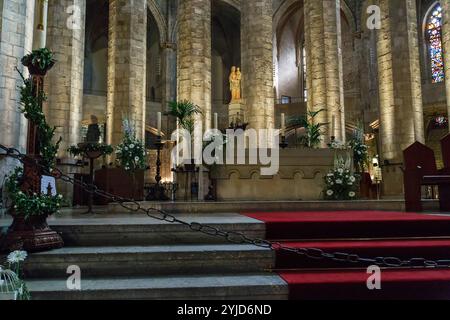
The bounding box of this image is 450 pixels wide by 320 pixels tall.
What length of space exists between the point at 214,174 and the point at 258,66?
6105 millimetres

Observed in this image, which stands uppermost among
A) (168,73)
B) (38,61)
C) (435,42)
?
(435,42)

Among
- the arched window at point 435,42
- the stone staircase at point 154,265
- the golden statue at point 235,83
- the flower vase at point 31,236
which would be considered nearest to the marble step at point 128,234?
the stone staircase at point 154,265

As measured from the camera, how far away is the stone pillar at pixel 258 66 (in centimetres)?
1273

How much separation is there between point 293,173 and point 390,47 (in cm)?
786

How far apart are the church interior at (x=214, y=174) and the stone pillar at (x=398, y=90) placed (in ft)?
0.16

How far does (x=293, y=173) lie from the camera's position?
8047mm

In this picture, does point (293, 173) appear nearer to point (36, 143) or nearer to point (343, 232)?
point (343, 232)

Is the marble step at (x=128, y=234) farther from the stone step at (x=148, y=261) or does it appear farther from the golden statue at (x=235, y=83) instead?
the golden statue at (x=235, y=83)

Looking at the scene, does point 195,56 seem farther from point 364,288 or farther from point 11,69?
point 364,288

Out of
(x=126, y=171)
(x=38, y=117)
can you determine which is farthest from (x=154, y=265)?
(x=126, y=171)

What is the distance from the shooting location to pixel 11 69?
19.5ft

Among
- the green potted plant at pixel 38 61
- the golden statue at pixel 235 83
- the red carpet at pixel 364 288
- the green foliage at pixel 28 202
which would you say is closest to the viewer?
the red carpet at pixel 364 288

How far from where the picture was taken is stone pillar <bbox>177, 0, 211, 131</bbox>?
12.7 meters
